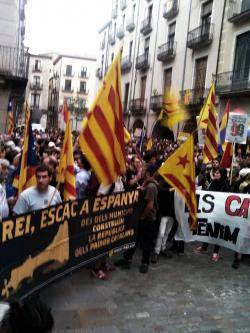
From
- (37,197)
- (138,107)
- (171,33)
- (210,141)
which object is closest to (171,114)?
(210,141)

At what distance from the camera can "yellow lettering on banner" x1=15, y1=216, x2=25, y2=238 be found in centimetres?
383

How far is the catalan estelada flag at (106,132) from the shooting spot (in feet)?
14.4

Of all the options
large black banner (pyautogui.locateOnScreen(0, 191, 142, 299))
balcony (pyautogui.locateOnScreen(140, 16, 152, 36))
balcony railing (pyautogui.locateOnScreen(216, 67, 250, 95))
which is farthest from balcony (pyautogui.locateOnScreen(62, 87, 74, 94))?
large black banner (pyautogui.locateOnScreen(0, 191, 142, 299))

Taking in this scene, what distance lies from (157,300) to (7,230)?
211cm

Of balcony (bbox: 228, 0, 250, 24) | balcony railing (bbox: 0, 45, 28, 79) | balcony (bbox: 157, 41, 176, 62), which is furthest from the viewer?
balcony (bbox: 157, 41, 176, 62)

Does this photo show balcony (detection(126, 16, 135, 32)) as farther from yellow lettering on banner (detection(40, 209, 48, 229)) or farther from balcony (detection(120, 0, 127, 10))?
yellow lettering on banner (detection(40, 209, 48, 229))

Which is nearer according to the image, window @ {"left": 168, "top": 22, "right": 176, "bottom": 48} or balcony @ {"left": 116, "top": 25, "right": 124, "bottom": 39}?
window @ {"left": 168, "top": 22, "right": 176, "bottom": 48}

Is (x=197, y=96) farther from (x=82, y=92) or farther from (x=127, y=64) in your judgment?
(x=82, y=92)

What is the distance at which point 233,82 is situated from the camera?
20.0 m

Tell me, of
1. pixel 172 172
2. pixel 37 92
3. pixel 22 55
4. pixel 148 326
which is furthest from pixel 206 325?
pixel 37 92

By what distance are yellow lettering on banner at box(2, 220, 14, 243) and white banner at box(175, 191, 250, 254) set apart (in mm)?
3298

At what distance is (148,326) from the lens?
14.0ft

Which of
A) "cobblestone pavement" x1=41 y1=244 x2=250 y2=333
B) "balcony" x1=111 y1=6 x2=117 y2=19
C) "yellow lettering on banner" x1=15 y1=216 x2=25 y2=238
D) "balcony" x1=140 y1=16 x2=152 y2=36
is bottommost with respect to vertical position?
"cobblestone pavement" x1=41 y1=244 x2=250 y2=333

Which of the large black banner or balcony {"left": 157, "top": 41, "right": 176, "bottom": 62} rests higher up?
balcony {"left": 157, "top": 41, "right": 176, "bottom": 62}
